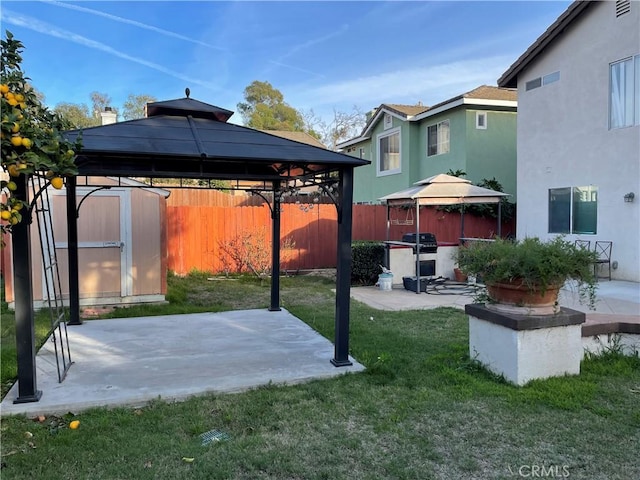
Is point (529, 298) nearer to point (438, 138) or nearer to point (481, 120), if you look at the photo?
point (481, 120)

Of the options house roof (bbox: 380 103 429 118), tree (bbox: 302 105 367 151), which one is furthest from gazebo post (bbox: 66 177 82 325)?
tree (bbox: 302 105 367 151)

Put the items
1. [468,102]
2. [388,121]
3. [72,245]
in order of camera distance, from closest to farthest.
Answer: [72,245]
[468,102]
[388,121]

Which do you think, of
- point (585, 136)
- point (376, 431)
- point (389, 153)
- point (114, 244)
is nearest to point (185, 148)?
point (376, 431)

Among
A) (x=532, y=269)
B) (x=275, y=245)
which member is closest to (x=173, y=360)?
(x=275, y=245)

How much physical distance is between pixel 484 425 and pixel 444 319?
3.63m

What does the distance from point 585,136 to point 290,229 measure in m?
7.57

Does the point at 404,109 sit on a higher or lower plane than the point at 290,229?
higher

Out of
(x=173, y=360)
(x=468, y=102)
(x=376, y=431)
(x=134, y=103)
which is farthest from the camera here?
(x=134, y=103)

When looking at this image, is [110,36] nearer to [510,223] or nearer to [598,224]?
[510,223]

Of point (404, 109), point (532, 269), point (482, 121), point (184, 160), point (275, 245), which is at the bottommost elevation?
point (532, 269)

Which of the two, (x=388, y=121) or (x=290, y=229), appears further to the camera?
(x=388, y=121)

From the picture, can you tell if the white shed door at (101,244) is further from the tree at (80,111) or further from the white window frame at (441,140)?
the tree at (80,111)

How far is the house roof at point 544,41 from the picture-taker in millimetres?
10477

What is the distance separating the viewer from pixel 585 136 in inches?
413
